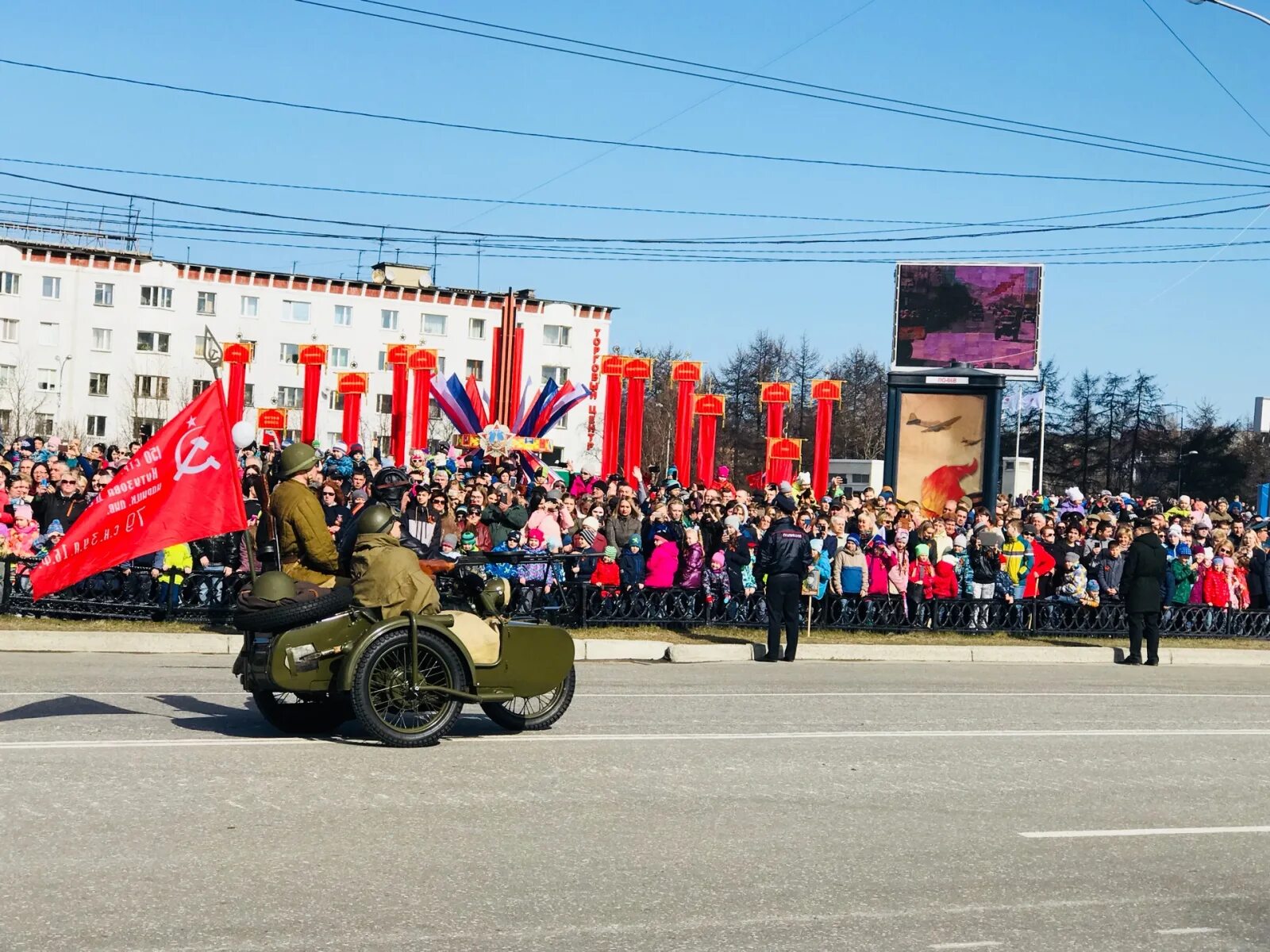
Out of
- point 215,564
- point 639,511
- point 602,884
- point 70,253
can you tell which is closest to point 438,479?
point 639,511

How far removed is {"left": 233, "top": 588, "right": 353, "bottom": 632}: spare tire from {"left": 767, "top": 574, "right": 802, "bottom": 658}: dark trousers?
9.04 meters

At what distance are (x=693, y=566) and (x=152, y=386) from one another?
74.3m

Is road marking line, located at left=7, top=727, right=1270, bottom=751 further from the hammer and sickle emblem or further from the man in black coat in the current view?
the man in black coat

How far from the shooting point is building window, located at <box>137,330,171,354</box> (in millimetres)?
89312

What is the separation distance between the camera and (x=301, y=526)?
35.5ft

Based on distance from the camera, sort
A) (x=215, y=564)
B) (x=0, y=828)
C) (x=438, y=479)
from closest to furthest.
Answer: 1. (x=0, y=828)
2. (x=215, y=564)
3. (x=438, y=479)

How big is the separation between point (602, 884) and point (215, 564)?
1264 centimetres

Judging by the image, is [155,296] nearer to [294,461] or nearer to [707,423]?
[707,423]

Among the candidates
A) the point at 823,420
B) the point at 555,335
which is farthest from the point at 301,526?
the point at 555,335

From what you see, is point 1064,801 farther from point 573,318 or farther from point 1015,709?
point 573,318

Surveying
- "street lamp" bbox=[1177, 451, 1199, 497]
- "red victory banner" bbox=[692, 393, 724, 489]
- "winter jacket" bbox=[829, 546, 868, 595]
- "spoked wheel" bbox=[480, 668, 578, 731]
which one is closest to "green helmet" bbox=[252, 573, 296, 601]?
"spoked wheel" bbox=[480, 668, 578, 731]

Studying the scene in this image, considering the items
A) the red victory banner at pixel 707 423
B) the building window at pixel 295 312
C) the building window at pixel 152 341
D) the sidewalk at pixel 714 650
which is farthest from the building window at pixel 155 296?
the sidewalk at pixel 714 650

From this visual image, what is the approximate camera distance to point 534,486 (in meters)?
22.5

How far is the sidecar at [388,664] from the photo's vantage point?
33.3 ft
